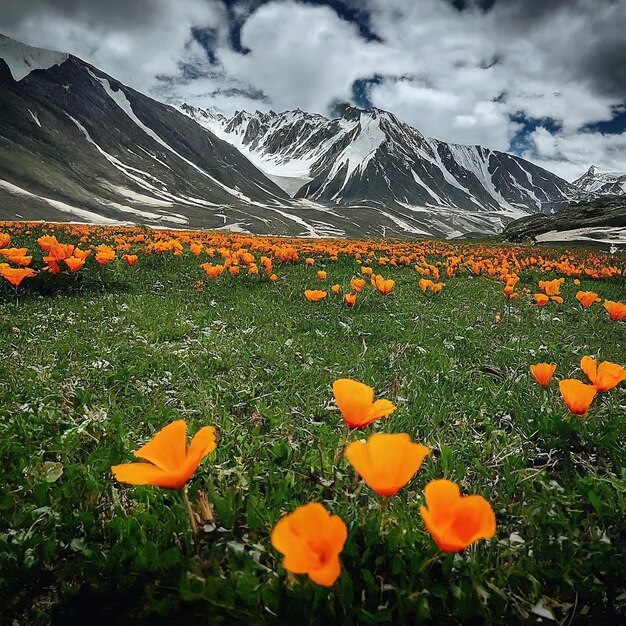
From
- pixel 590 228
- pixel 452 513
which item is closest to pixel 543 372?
pixel 452 513

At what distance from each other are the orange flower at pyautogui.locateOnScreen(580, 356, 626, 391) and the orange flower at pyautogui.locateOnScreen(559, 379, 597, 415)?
0.72 ft

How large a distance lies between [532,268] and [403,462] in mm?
12786

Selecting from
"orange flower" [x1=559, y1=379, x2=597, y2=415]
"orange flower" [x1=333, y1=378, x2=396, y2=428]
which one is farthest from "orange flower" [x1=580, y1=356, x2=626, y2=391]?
"orange flower" [x1=333, y1=378, x2=396, y2=428]

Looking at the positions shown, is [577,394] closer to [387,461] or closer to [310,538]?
[387,461]

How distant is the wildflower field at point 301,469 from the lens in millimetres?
1520

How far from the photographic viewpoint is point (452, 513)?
1269 millimetres

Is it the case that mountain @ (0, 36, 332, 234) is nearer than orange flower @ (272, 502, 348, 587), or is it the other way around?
orange flower @ (272, 502, 348, 587)

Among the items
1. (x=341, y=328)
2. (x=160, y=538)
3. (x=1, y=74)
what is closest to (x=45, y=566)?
(x=160, y=538)

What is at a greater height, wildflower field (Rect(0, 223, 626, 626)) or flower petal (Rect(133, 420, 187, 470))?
flower petal (Rect(133, 420, 187, 470))

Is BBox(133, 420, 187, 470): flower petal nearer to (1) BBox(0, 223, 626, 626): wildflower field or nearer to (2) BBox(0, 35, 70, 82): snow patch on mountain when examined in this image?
(1) BBox(0, 223, 626, 626): wildflower field

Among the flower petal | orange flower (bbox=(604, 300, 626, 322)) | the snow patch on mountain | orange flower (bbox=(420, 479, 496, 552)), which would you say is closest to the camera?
orange flower (bbox=(420, 479, 496, 552))

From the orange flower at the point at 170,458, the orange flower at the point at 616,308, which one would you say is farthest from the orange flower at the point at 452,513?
the orange flower at the point at 616,308

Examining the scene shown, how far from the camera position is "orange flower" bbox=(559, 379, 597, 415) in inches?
89.8

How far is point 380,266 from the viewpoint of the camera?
1167 centimetres
